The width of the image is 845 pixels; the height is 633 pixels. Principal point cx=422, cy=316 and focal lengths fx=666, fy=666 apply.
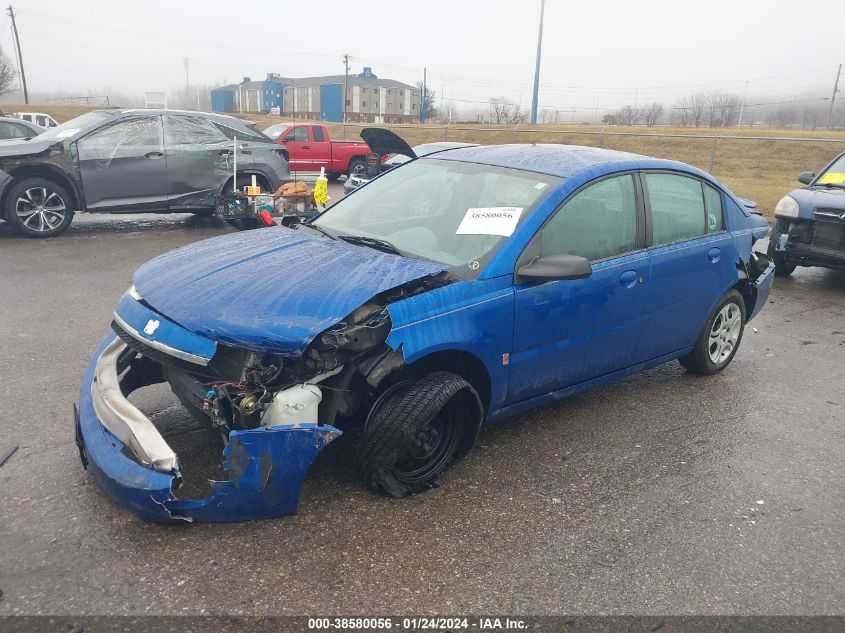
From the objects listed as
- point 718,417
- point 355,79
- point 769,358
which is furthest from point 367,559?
point 355,79

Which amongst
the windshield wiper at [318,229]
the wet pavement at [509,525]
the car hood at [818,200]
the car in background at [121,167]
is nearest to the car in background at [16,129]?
the car in background at [121,167]

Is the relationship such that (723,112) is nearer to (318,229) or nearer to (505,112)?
(505,112)

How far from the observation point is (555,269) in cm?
340

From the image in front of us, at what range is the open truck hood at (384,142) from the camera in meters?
5.11

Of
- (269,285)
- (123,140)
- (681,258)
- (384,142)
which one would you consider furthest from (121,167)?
(681,258)

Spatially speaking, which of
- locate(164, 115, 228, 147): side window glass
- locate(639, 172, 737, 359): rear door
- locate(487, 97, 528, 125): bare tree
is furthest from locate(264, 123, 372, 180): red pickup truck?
locate(487, 97, 528, 125): bare tree

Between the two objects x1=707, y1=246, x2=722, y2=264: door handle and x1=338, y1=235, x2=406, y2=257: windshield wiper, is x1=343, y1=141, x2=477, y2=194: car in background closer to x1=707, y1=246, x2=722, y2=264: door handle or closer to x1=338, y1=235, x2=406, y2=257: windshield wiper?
x1=707, y1=246, x2=722, y2=264: door handle

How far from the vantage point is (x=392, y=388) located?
123 inches

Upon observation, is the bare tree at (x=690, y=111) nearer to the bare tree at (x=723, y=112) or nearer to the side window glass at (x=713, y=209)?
the bare tree at (x=723, y=112)

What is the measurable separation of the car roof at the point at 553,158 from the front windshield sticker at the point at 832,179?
508cm

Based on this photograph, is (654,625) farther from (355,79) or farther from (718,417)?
(355,79)

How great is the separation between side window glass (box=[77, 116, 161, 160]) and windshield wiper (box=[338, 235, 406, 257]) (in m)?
6.75

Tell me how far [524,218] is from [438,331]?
90cm

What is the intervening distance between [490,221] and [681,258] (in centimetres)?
148
